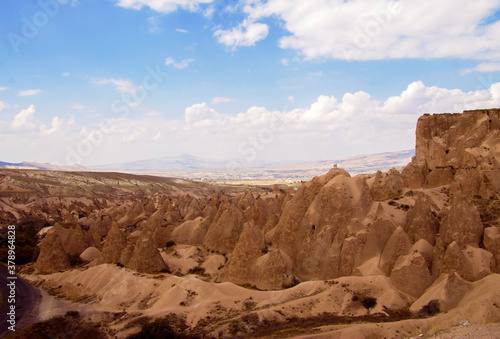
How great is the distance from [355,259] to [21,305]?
27038 mm

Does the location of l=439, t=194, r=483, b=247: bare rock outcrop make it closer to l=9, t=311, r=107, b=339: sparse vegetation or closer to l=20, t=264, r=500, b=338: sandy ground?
l=20, t=264, r=500, b=338: sandy ground

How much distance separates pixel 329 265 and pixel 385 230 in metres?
5.06

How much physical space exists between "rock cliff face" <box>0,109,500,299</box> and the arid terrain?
0.34ft

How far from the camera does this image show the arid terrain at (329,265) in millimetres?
21875

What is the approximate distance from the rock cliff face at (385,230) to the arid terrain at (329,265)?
0.34ft

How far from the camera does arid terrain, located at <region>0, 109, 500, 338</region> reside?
21.9 m

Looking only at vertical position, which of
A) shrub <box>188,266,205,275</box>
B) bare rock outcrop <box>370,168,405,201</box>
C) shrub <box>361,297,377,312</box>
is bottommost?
shrub <box>188,266,205,275</box>

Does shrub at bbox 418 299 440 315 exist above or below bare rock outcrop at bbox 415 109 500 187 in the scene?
below

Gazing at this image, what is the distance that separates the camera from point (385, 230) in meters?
27.6

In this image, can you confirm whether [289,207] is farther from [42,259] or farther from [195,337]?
[42,259]

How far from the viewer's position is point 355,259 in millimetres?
26578

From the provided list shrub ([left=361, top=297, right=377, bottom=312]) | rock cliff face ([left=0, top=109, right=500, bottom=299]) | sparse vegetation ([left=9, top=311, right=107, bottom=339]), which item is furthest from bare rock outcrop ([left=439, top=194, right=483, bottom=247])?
sparse vegetation ([left=9, top=311, right=107, bottom=339])

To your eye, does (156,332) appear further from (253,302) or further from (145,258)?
(145,258)

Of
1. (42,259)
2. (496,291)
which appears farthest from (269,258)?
(42,259)
